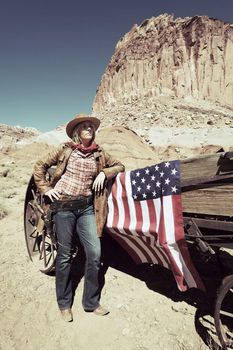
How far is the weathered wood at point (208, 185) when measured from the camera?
3.10 metres

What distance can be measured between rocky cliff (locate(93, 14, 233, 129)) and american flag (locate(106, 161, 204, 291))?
65.6 meters

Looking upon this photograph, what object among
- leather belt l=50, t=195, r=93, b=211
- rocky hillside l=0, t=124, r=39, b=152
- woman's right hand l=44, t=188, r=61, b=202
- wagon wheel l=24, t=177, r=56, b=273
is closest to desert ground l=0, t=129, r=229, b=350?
wagon wheel l=24, t=177, r=56, b=273

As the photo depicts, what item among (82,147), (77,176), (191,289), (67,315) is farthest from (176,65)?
(67,315)

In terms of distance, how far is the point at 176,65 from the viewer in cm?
8500

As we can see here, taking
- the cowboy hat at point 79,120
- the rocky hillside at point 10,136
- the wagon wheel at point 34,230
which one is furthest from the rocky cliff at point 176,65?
the cowboy hat at point 79,120

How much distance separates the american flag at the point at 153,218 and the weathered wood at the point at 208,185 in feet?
0.32

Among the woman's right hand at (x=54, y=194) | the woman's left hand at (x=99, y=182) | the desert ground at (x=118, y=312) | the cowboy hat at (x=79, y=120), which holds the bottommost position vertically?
the desert ground at (x=118, y=312)

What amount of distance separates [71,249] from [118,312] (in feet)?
3.36

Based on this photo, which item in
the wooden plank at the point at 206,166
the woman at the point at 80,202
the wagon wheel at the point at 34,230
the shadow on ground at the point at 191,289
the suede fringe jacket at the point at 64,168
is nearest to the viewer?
the wooden plank at the point at 206,166

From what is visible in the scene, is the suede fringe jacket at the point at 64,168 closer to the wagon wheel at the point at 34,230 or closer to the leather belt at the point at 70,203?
the leather belt at the point at 70,203

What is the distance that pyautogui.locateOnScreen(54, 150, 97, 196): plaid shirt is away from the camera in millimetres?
4113

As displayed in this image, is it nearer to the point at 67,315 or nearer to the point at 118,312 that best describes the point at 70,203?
the point at 67,315

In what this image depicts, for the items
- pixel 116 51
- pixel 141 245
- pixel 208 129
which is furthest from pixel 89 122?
pixel 116 51

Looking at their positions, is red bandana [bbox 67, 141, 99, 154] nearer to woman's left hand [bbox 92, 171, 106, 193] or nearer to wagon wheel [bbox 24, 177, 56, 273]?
woman's left hand [bbox 92, 171, 106, 193]
